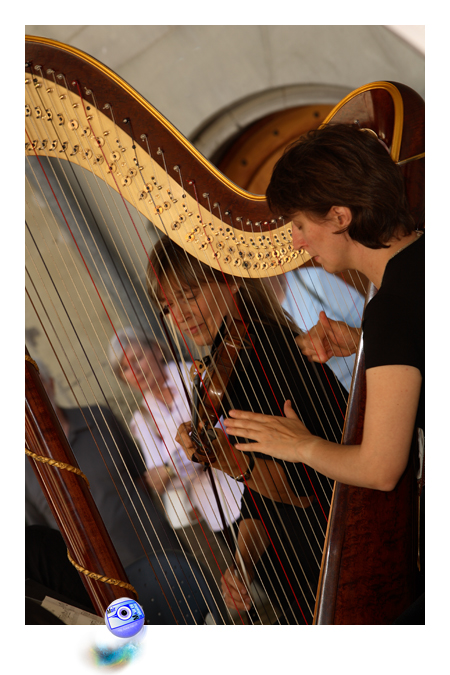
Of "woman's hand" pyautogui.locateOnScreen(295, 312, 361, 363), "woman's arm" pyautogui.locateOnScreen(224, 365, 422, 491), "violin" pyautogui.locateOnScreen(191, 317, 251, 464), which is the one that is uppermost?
"woman's hand" pyautogui.locateOnScreen(295, 312, 361, 363)

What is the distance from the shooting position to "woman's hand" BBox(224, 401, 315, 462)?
3.49 ft

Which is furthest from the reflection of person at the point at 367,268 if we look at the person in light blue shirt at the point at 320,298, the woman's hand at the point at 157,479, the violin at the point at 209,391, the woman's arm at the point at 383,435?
the woman's hand at the point at 157,479

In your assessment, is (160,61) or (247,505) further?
(160,61)

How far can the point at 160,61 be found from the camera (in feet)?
7.02

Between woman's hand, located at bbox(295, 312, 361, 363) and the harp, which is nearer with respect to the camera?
the harp

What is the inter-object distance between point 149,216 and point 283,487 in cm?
76

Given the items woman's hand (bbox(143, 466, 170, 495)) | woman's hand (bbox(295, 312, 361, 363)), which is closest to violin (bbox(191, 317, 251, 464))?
woman's hand (bbox(295, 312, 361, 363))

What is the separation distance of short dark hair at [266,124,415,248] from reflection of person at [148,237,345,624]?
0.97 ft

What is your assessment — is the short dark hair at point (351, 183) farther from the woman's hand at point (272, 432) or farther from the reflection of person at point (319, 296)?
the reflection of person at point (319, 296)

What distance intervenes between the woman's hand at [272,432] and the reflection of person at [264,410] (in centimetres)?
11

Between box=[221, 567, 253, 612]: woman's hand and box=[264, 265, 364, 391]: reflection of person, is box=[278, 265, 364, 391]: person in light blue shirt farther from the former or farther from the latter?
box=[221, 567, 253, 612]: woman's hand

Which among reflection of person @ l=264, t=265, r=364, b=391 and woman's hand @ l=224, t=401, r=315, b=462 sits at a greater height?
reflection of person @ l=264, t=265, r=364, b=391
